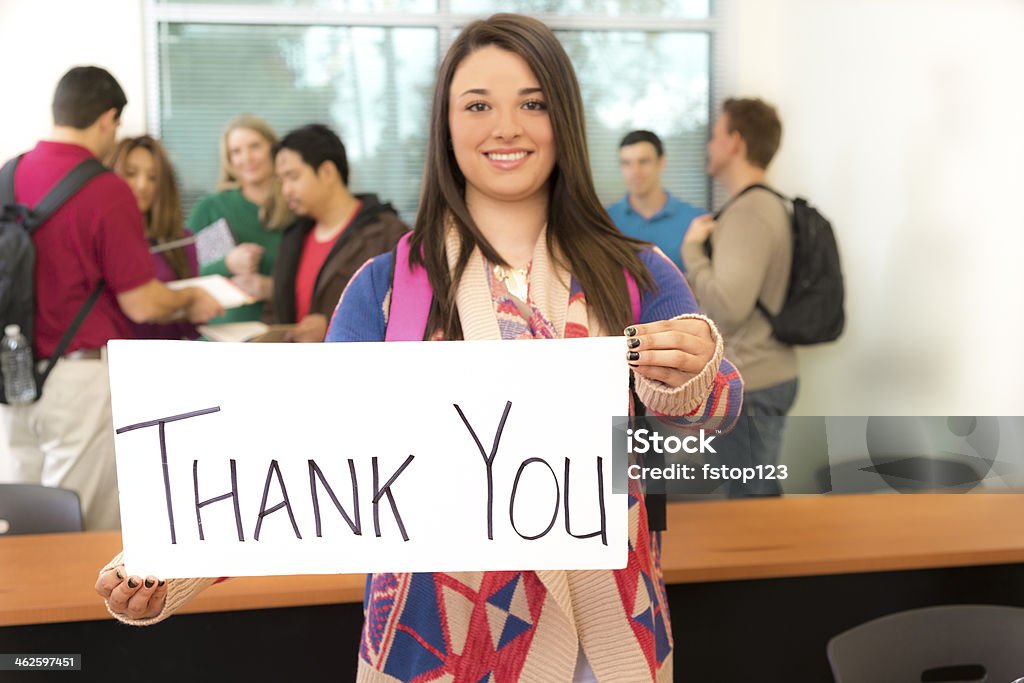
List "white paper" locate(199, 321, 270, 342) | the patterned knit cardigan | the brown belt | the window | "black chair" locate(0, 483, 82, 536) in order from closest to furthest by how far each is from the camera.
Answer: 1. the patterned knit cardigan
2. "black chair" locate(0, 483, 82, 536)
3. the brown belt
4. "white paper" locate(199, 321, 270, 342)
5. the window

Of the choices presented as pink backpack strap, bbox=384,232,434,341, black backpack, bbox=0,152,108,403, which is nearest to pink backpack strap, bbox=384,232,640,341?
pink backpack strap, bbox=384,232,434,341

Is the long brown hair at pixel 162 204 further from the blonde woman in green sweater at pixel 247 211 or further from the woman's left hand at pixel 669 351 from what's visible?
the woman's left hand at pixel 669 351

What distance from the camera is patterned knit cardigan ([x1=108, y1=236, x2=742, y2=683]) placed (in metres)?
1.00

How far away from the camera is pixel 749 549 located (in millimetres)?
1732

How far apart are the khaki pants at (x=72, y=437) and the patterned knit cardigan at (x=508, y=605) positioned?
6.51 feet

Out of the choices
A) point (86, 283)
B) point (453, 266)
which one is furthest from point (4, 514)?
point (453, 266)

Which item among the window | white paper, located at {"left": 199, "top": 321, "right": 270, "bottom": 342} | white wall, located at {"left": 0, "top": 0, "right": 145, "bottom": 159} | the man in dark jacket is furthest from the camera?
the window

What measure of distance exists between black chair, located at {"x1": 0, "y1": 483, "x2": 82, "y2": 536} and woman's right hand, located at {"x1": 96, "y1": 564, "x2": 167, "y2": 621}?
1188 millimetres

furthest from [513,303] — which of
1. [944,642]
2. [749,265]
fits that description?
[749,265]

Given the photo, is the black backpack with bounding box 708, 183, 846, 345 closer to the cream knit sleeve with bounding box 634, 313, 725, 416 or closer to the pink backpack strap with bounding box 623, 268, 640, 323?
the pink backpack strap with bounding box 623, 268, 640, 323

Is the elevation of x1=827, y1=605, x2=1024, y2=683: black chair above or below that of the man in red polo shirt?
below

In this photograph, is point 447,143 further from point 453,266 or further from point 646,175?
point 646,175

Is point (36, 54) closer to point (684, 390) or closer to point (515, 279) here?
point (515, 279)

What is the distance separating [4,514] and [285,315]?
1.21 meters
